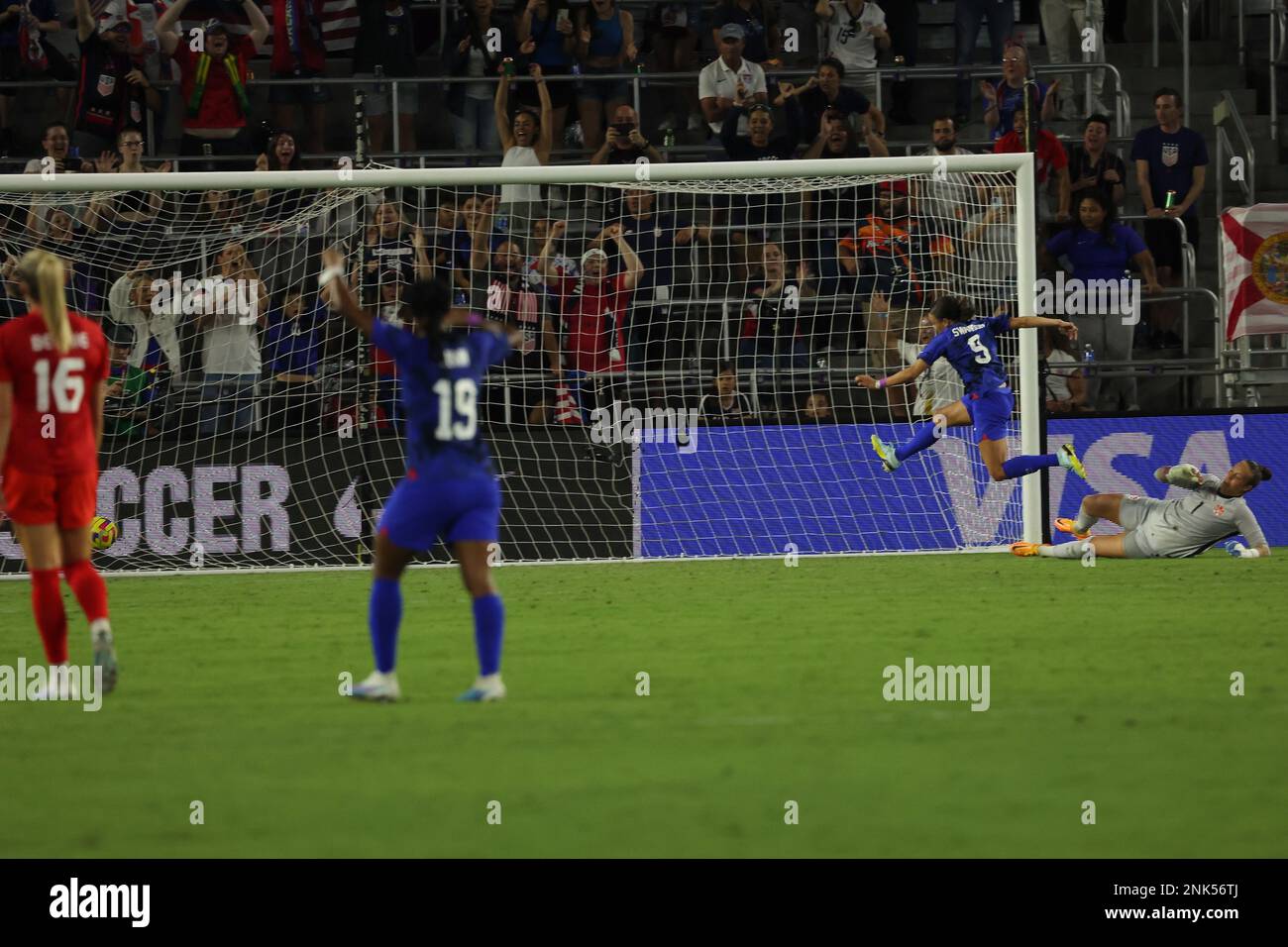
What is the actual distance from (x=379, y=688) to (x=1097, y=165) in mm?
11883

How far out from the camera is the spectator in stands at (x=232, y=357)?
15.2 metres

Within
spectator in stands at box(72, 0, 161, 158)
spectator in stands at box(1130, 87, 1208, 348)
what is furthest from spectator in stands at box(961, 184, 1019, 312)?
spectator in stands at box(72, 0, 161, 158)

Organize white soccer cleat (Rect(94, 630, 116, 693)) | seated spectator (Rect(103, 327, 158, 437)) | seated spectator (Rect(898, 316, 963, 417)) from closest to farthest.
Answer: white soccer cleat (Rect(94, 630, 116, 693)) < seated spectator (Rect(103, 327, 158, 437)) < seated spectator (Rect(898, 316, 963, 417))

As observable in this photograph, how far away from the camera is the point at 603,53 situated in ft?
62.7

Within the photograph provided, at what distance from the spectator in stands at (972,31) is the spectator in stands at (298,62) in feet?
22.7

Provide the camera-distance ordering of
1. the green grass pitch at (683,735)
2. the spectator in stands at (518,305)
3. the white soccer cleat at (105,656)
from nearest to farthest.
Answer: the green grass pitch at (683,735), the white soccer cleat at (105,656), the spectator in stands at (518,305)

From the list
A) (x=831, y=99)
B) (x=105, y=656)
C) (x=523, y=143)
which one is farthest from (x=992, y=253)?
(x=105, y=656)

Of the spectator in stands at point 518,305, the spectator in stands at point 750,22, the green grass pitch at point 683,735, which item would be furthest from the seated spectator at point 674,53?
the green grass pitch at point 683,735

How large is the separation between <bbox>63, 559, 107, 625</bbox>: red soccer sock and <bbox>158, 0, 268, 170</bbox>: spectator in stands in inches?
414

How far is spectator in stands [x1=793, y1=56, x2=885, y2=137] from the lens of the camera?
59.3ft

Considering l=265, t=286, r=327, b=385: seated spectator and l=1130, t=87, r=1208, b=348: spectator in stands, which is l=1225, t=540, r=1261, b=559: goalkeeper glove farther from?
l=265, t=286, r=327, b=385: seated spectator

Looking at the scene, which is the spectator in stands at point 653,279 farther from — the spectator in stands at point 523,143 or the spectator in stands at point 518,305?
the spectator in stands at point 523,143

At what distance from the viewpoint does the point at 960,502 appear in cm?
1627

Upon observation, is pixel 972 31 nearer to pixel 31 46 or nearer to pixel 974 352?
pixel 974 352
